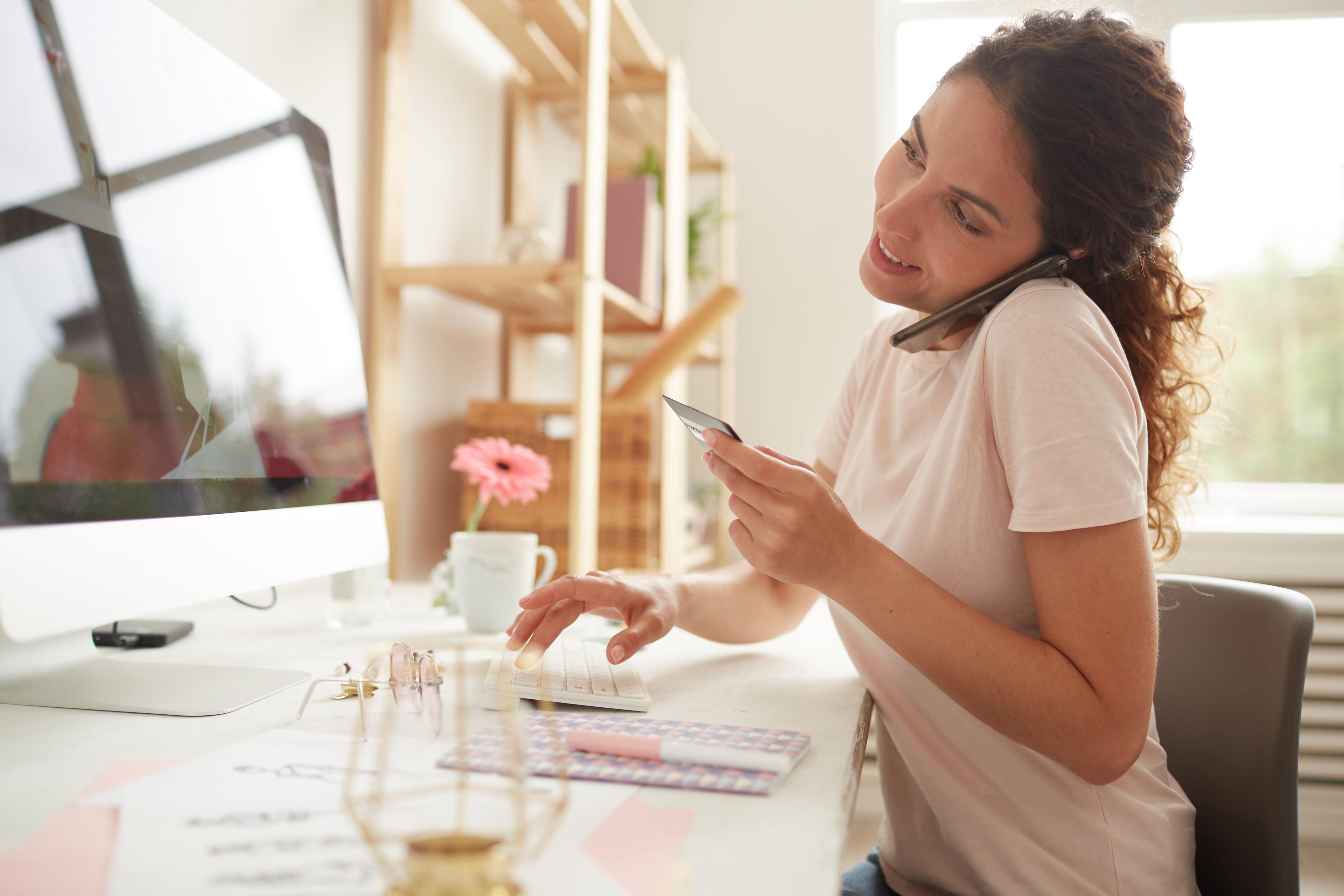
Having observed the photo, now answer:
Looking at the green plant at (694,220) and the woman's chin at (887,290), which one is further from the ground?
the green plant at (694,220)

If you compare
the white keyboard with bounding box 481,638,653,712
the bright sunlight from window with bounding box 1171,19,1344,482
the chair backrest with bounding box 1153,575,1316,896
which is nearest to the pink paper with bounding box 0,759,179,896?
the white keyboard with bounding box 481,638,653,712

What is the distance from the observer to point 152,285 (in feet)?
2.08

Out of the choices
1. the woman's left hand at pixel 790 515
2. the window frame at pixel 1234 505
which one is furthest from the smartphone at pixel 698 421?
the window frame at pixel 1234 505

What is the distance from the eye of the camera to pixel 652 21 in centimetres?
248

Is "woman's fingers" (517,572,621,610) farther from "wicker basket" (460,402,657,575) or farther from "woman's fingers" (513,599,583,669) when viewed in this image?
"wicker basket" (460,402,657,575)

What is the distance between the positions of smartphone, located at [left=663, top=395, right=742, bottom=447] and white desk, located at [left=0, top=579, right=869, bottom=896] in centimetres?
20

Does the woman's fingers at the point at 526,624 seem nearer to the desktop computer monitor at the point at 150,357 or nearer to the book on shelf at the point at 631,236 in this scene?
the desktop computer monitor at the point at 150,357

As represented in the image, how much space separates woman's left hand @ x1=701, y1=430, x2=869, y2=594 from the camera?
628 mm

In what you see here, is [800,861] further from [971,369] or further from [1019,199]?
[1019,199]

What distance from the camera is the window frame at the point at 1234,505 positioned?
186 cm

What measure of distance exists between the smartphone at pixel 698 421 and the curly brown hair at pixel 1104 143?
0.33 meters

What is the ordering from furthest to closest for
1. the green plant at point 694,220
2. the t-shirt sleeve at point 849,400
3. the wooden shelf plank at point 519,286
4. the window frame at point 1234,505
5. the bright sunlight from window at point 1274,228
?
the bright sunlight from window at point 1274,228
the green plant at point 694,220
the window frame at point 1234,505
the wooden shelf plank at point 519,286
the t-shirt sleeve at point 849,400

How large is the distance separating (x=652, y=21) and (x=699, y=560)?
60.3 inches

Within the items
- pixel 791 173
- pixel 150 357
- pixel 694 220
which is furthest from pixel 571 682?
pixel 791 173
